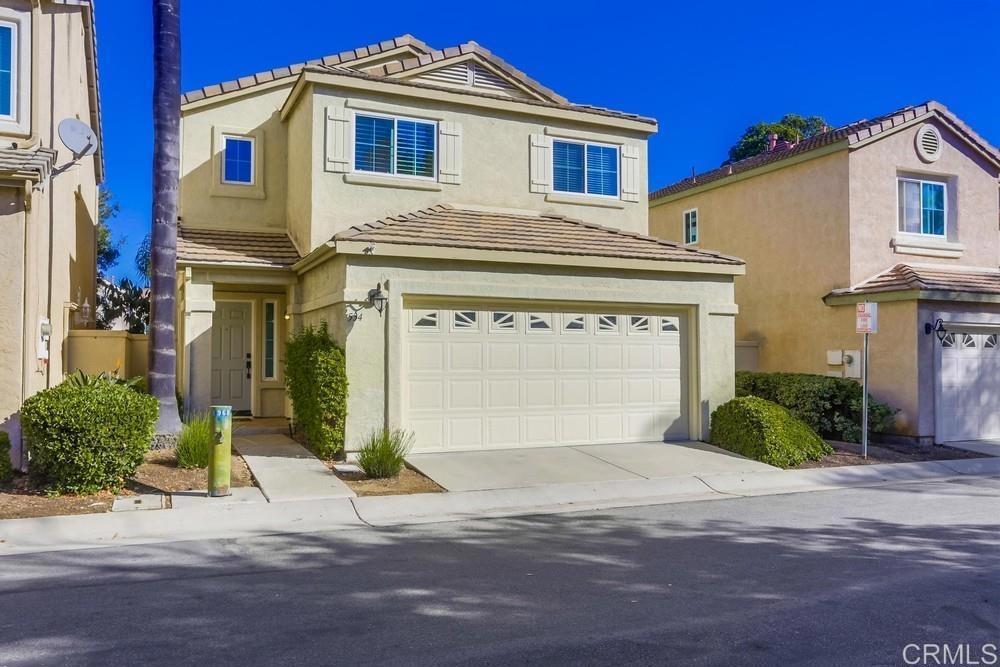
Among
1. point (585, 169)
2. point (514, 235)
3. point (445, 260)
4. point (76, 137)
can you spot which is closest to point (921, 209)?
point (585, 169)

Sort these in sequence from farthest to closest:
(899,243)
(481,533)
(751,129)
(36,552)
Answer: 1. (751,129)
2. (899,243)
3. (481,533)
4. (36,552)

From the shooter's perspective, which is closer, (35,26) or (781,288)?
(35,26)

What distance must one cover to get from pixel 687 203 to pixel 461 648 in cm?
1775

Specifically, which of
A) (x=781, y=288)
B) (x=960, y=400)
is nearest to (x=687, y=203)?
(x=781, y=288)

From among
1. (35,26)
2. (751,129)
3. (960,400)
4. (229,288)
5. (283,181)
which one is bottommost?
(960,400)

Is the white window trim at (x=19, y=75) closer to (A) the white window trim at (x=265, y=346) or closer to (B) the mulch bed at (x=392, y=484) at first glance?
(A) the white window trim at (x=265, y=346)

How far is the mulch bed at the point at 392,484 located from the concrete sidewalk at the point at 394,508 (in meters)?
0.29

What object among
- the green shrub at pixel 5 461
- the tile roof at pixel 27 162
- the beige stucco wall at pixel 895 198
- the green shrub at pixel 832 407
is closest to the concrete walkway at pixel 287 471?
the green shrub at pixel 5 461

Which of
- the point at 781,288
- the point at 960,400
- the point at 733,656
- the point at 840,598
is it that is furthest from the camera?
the point at 781,288

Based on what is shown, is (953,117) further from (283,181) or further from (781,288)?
(283,181)

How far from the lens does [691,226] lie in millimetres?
20547

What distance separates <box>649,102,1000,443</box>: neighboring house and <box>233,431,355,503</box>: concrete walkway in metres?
10.5

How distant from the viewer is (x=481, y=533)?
7.73 meters

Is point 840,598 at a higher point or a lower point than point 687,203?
lower
